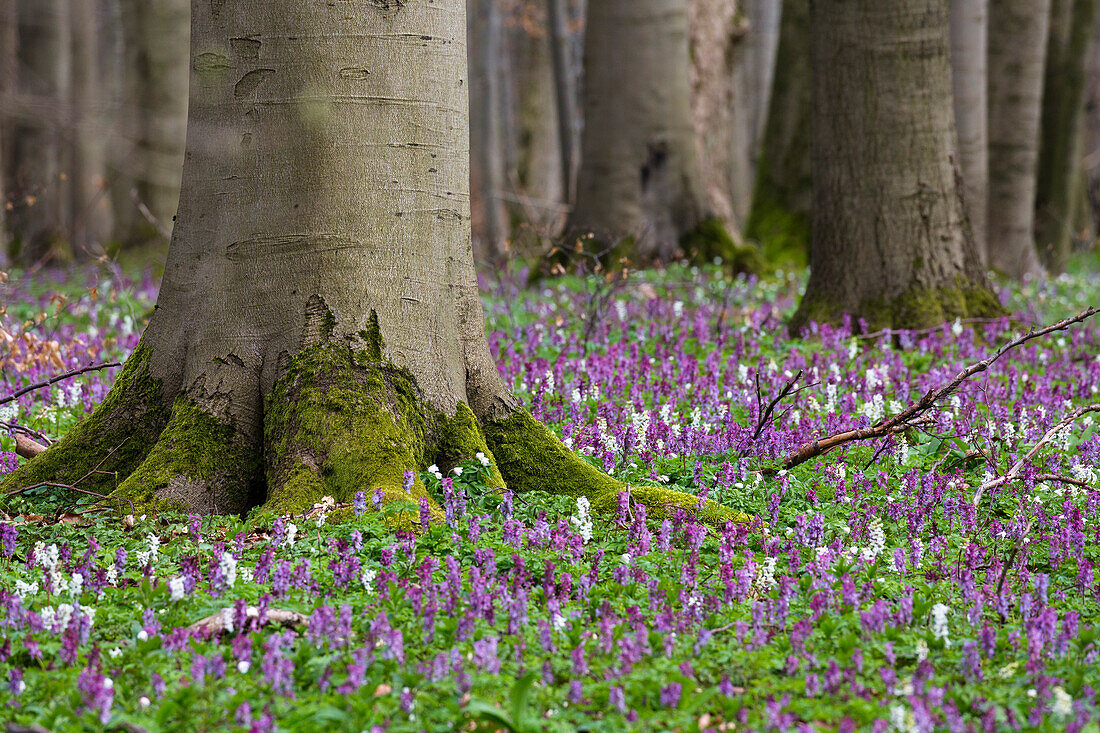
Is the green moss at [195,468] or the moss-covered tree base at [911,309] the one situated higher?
the moss-covered tree base at [911,309]

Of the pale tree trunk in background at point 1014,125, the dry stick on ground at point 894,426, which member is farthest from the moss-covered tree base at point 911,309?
the pale tree trunk in background at point 1014,125

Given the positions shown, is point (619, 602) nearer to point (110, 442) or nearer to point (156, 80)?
point (110, 442)

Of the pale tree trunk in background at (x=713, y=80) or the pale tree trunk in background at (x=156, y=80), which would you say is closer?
the pale tree trunk in background at (x=156, y=80)

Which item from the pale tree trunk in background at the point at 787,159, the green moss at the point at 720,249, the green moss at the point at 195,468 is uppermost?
the pale tree trunk in background at the point at 787,159

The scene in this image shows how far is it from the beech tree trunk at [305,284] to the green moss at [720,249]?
8250mm

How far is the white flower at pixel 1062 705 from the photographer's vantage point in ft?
8.80

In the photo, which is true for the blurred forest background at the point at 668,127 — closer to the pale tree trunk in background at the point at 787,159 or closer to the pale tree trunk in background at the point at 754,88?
the pale tree trunk in background at the point at 787,159

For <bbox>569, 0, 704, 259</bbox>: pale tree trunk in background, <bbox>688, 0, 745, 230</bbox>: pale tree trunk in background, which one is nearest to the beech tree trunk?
<bbox>569, 0, 704, 259</bbox>: pale tree trunk in background

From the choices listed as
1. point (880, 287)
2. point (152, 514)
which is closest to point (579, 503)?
point (152, 514)

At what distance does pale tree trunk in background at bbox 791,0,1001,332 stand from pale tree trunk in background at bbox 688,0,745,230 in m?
6.69

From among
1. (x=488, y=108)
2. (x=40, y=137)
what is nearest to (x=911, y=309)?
(x=40, y=137)

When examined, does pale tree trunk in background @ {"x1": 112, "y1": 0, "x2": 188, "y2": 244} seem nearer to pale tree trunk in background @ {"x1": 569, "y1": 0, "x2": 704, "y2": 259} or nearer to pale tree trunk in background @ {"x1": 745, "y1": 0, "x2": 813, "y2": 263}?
pale tree trunk in background @ {"x1": 569, "y1": 0, "x2": 704, "y2": 259}

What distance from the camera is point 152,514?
399 centimetres

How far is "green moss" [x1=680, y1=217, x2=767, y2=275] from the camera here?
12414 mm
